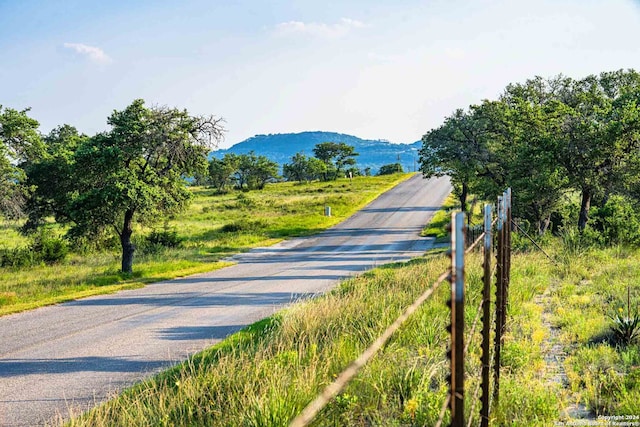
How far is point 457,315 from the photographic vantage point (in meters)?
2.61

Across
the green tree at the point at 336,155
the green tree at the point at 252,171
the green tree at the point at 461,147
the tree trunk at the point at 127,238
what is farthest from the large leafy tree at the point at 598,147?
the green tree at the point at 336,155

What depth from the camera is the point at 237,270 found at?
2238 cm

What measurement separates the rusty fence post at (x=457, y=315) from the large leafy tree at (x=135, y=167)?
16364 mm

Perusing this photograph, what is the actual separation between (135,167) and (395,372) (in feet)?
50.9

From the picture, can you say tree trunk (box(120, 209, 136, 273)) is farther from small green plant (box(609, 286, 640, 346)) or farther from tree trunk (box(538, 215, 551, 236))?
small green plant (box(609, 286, 640, 346))

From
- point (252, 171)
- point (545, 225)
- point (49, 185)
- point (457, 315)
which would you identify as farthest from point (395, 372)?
point (252, 171)

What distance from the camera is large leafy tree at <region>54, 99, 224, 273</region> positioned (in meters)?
17.8

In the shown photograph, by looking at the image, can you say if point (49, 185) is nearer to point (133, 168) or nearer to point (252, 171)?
point (133, 168)

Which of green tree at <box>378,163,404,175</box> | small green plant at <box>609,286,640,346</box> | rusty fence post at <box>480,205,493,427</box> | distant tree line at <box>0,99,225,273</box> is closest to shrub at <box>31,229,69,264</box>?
distant tree line at <box>0,99,225,273</box>

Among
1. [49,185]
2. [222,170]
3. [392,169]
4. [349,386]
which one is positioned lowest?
[349,386]

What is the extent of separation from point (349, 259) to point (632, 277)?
14516 millimetres

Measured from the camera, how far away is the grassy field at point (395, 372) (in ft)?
16.6

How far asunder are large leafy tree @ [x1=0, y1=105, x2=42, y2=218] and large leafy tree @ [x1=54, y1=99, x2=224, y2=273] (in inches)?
209

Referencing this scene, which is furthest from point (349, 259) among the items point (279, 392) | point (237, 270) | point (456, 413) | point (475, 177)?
point (456, 413)
